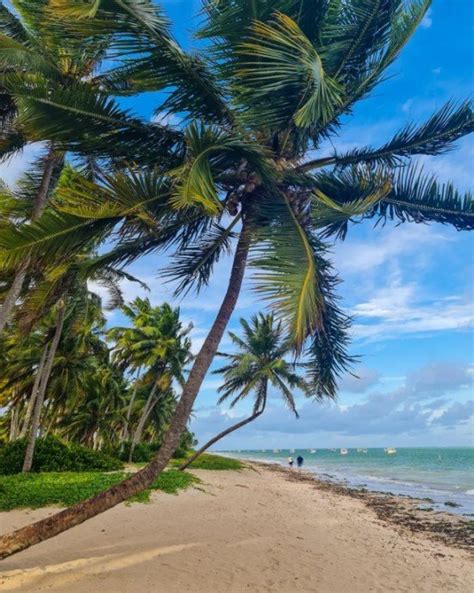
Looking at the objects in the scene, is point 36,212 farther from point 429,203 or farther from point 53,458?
point 53,458

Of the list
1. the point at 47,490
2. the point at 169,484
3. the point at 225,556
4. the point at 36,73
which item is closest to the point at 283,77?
the point at 36,73

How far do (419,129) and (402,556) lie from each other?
7.79 m

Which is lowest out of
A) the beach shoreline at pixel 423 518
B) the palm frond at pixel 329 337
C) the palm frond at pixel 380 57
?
the beach shoreline at pixel 423 518

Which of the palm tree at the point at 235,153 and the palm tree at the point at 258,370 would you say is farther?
the palm tree at the point at 258,370

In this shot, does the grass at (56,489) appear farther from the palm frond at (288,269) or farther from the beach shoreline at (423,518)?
the beach shoreline at (423,518)

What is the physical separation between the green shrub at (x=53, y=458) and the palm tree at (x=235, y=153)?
14.3 m

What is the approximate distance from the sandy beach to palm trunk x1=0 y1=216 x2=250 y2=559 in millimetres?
961

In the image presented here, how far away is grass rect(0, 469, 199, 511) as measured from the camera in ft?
33.6

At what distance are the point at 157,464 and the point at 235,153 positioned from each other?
3405 millimetres

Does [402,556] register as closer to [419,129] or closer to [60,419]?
[419,129]

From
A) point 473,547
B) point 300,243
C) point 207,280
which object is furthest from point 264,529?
point 300,243

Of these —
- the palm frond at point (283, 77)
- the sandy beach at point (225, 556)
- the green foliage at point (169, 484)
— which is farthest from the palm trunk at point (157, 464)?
the green foliage at point (169, 484)

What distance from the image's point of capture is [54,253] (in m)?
4.89

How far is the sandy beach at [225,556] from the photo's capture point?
5320mm
